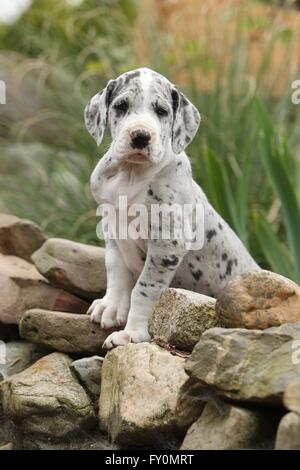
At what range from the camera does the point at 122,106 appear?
3.09 meters

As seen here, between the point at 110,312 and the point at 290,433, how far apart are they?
4.49 ft

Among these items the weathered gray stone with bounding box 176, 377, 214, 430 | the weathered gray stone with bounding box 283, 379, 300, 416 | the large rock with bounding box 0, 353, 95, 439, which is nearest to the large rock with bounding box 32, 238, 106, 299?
the large rock with bounding box 0, 353, 95, 439

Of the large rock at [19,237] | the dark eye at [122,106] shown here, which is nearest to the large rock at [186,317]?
the dark eye at [122,106]

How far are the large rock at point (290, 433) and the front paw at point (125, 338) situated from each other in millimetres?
1056

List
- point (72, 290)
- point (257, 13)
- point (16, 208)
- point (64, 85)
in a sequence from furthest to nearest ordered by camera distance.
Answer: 1. point (257, 13)
2. point (64, 85)
3. point (16, 208)
4. point (72, 290)

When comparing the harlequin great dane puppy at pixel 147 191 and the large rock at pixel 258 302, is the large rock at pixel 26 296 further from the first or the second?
the large rock at pixel 258 302

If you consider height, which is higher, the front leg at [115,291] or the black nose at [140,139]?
the black nose at [140,139]

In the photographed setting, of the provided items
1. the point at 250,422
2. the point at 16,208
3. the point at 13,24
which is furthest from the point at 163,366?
the point at 13,24

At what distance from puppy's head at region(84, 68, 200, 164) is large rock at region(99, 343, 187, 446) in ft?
2.53

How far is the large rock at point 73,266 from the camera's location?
375 centimetres

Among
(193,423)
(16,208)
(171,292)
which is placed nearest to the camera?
(193,423)

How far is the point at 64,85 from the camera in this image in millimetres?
7500
